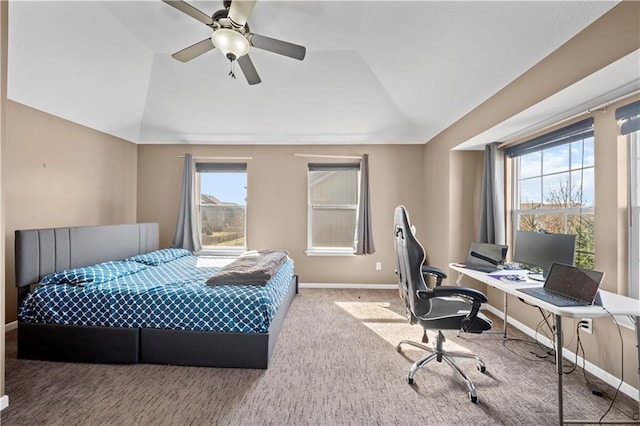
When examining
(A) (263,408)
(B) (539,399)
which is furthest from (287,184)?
(B) (539,399)

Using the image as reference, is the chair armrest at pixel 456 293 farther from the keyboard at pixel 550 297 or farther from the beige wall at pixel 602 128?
the beige wall at pixel 602 128

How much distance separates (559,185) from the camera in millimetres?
2740

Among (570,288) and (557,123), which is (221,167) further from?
(570,288)

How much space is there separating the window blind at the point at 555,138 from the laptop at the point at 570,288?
1.31 m

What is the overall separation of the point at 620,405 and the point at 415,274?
1.57 metres

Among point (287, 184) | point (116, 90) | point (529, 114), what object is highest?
point (116, 90)

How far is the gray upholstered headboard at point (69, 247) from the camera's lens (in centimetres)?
243

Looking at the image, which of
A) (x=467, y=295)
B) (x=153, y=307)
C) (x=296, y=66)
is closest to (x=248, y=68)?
(x=296, y=66)

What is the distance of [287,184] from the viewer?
4562 mm

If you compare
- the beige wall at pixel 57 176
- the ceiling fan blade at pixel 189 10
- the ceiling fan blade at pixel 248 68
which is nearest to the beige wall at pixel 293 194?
the beige wall at pixel 57 176

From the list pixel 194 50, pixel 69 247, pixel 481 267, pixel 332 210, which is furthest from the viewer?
pixel 332 210

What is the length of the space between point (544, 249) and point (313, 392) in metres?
2.27

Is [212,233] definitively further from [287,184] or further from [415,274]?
[415,274]

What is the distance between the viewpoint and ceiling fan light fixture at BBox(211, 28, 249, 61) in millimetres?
1835
